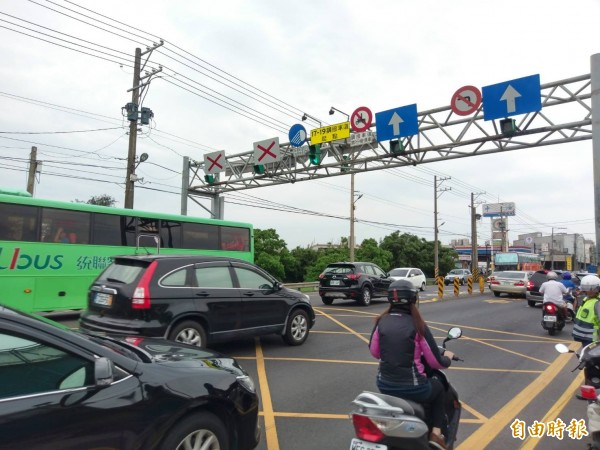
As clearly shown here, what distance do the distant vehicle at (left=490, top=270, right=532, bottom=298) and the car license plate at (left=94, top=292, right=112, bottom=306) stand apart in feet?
72.1

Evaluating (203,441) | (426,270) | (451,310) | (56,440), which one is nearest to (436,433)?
(203,441)

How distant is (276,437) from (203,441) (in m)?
1.39

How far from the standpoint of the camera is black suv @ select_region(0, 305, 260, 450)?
2406mm

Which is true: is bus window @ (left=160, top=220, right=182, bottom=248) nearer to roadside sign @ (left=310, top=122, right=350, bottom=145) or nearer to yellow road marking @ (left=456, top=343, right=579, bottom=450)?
roadside sign @ (left=310, top=122, right=350, bottom=145)

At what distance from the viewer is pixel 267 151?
19219mm

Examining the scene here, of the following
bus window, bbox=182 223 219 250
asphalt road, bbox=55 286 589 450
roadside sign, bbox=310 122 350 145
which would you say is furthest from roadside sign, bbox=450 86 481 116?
bus window, bbox=182 223 219 250

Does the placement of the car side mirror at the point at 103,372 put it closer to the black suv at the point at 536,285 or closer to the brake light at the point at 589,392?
the brake light at the point at 589,392

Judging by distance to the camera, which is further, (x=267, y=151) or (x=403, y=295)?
(x=267, y=151)

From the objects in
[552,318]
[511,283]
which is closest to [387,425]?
[552,318]

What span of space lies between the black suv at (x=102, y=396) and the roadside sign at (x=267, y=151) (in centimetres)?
1615

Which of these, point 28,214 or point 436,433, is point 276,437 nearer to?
point 436,433

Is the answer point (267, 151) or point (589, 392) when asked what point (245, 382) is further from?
point (267, 151)

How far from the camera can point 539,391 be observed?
613cm

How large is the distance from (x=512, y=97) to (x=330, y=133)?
257 inches
